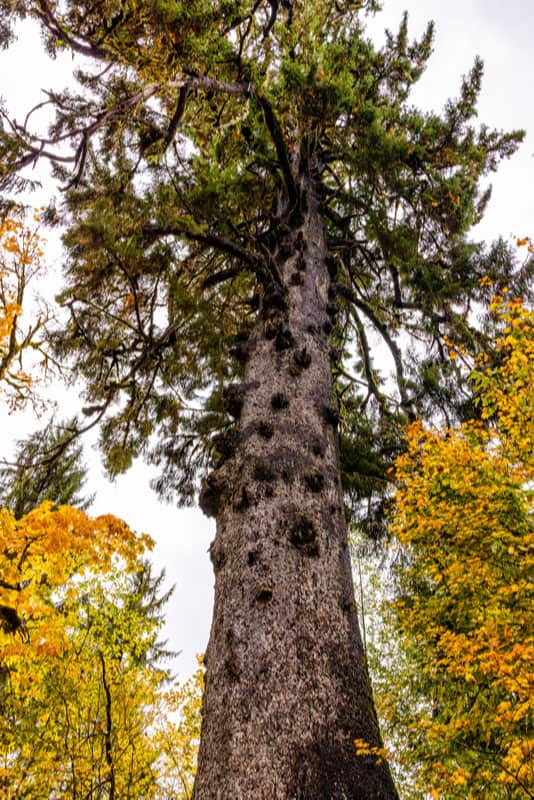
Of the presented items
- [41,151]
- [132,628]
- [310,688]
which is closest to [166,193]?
[41,151]

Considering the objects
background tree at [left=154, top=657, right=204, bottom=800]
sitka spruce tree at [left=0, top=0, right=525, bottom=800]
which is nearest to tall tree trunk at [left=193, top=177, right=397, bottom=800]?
sitka spruce tree at [left=0, top=0, right=525, bottom=800]

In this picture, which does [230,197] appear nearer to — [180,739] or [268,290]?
[268,290]

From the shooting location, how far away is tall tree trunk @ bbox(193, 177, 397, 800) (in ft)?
5.86

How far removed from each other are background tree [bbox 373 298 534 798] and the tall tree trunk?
765 millimetres

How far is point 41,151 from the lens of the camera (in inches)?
153

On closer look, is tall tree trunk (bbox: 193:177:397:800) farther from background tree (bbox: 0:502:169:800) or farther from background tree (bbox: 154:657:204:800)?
background tree (bbox: 154:657:204:800)

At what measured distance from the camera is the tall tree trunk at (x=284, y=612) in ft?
5.86

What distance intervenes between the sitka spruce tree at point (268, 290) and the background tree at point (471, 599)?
0.65 m

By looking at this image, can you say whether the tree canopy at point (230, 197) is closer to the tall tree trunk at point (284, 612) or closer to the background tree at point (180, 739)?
the tall tree trunk at point (284, 612)

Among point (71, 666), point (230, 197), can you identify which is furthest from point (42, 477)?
point (230, 197)

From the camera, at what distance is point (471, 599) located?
4039 millimetres

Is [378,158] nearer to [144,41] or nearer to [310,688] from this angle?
[144,41]

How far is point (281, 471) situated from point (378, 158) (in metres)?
3.25

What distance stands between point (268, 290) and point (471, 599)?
9.92ft
